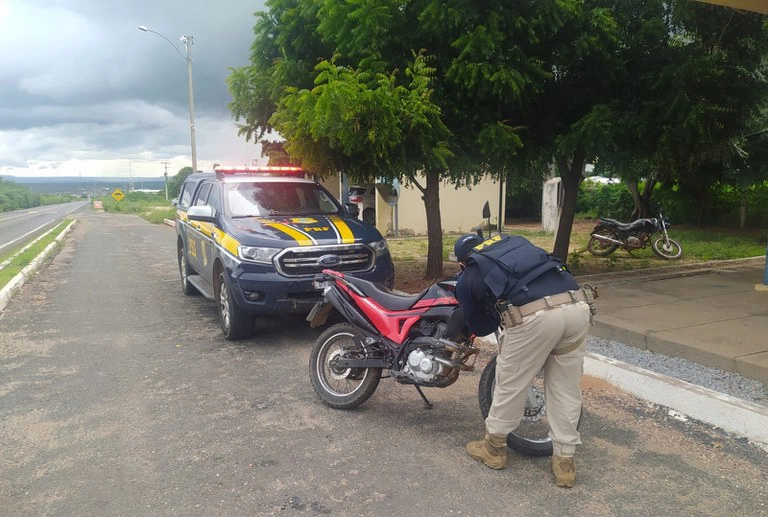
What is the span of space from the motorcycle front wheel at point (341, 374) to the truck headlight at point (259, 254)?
180 centimetres

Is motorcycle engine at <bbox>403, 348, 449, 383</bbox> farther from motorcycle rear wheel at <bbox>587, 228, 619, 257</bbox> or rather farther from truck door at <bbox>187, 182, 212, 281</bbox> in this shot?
motorcycle rear wheel at <bbox>587, 228, 619, 257</bbox>

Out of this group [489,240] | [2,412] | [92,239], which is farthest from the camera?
[92,239]

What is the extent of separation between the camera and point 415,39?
850cm

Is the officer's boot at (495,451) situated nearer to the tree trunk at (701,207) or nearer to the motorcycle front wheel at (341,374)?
the motorcycle front wheel at (341,374)

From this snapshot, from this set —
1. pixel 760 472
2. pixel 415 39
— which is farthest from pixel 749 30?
pixel 760 472

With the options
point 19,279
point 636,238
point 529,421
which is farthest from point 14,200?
point 529,421

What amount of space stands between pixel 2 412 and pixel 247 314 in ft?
8.18

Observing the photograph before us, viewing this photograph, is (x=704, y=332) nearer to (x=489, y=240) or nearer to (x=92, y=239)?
(x=489, y=240)

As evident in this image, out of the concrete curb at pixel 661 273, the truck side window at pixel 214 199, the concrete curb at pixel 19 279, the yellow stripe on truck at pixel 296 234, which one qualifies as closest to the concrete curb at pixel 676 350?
the concrete curb at pixel 661 273

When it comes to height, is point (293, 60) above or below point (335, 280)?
above

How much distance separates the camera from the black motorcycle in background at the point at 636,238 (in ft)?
40.9

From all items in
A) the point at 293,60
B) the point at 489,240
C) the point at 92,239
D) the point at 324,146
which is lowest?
the point at 92,239

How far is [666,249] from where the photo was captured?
490 inches

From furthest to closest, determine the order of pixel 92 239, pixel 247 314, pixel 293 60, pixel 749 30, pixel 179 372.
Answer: pixel 92 239, pixel 293 60, pixel 749 30, pixel 247 314, pixel 179 372
